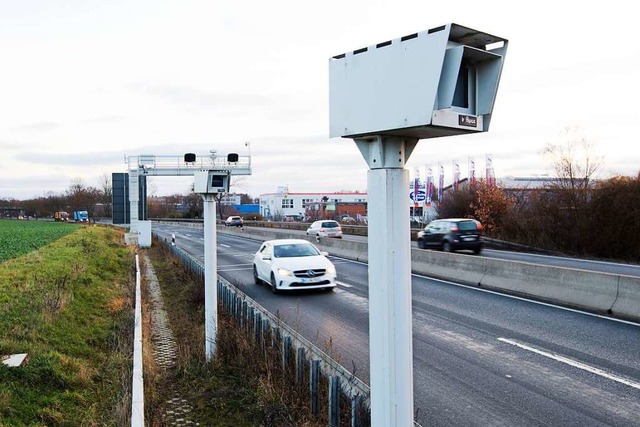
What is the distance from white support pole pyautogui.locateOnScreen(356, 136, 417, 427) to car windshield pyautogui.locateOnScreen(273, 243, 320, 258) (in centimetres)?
1315

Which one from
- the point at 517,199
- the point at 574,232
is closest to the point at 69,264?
the point at 574,232

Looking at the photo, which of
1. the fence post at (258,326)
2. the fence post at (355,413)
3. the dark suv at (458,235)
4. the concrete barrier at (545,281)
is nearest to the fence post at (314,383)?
the fence post at (355,413)

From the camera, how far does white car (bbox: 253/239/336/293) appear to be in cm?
1510

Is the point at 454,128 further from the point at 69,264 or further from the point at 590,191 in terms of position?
the point at 590,191

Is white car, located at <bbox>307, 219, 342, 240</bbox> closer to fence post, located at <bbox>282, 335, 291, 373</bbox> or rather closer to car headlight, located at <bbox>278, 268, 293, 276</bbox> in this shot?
car headlight, located at <bbox>278, 268, 293, 276</bbox>

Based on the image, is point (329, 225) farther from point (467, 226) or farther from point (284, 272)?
point (284, 272)

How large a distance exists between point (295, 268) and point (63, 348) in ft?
23.4

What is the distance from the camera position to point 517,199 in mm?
34094

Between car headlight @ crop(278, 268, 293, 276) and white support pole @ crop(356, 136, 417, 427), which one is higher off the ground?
white support pole @ crop(356, 136, 417, 427)

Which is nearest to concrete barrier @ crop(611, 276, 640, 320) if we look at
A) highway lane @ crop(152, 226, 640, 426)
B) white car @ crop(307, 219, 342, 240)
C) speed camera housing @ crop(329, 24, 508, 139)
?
highway lane @ crop(152, 226, 640, 426)

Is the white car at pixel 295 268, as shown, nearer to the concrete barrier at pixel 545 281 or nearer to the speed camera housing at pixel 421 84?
the concrete barrier at pixel 545 281

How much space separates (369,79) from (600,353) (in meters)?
7.38

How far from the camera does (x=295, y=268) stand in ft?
49.7

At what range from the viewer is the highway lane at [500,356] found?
617 cm
